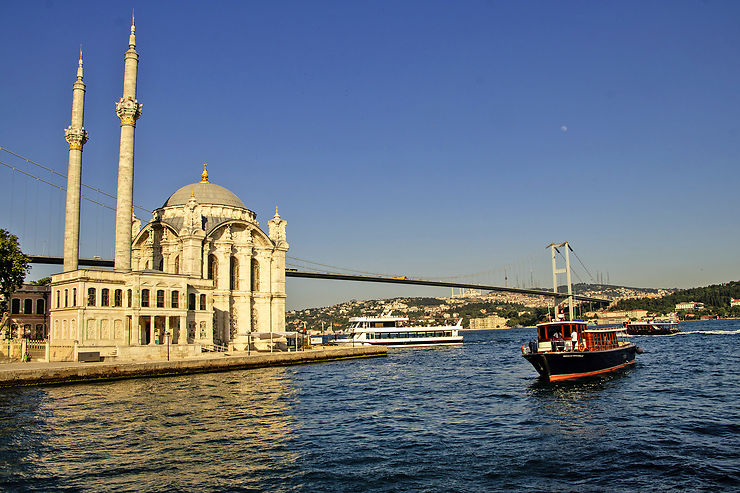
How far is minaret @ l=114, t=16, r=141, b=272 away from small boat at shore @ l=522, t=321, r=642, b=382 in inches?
1106

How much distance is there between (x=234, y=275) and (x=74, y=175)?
15623mm

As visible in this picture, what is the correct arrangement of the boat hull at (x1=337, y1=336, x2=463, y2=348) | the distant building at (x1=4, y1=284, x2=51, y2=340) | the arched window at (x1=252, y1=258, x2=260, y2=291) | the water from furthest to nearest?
the boat hull at (x1=337, y1=336, x2=463, y2=348) → the distant building at (x1=4, y1=284, x2=51, y2=340) → the arched window at (x1=252, y1=258, x2=260, y2=291) → the water

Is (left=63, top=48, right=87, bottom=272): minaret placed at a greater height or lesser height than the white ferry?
greater

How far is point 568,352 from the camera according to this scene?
1130 inches

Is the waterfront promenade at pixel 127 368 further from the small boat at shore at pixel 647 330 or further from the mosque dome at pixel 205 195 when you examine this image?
the small boat at shore at pixel 647 330

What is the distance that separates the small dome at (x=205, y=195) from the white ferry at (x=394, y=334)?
65.3 feet

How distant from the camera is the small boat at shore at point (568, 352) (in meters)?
28.8

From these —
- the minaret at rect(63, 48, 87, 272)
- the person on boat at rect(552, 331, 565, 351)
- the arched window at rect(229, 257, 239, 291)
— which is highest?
the minaret at rect(63, 48, 87, 272)

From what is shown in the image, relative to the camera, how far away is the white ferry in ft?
215

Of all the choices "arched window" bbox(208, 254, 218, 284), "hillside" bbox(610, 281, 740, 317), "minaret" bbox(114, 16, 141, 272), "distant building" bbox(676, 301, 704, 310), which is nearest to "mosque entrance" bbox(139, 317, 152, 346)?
"minaret" bbox(114, 16, 141, 272)

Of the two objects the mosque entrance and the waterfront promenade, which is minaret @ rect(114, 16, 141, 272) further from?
the waterfront promenade

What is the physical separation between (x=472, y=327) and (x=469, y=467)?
17866cm

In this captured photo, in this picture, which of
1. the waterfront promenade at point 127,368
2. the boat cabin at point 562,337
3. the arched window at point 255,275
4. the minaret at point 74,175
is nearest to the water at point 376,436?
the waterfront promenade at point 127,368

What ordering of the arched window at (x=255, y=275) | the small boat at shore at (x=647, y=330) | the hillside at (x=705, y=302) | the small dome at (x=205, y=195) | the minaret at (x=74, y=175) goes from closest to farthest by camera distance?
the minaret at (x=74, y=175)
the arched window at (x=255, y=275)
the small dome at (x=205, y=195)
the small boat at shore at (x=647, y=330)
the hillside at (x=705, y=302)
